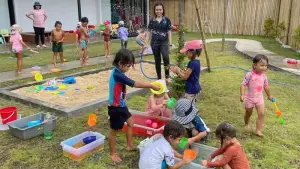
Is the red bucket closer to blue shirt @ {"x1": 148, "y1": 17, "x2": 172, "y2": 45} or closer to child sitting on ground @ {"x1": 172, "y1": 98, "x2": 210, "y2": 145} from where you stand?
child sitting on ground @ {"x1": 172, "y1": 98, "x2": 210, "y2": 145}

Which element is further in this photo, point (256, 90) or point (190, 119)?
point (256, 90)

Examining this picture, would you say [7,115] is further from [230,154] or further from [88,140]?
[230,154]

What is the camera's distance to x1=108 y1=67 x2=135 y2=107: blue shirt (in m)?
3.46

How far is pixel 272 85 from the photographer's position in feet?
22.8

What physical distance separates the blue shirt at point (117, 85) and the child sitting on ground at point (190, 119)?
76cm

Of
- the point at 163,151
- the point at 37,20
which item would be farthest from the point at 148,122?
the point at 37,20

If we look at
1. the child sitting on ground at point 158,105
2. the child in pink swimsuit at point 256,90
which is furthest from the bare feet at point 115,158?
the child in pink swimsuit at point 256,90

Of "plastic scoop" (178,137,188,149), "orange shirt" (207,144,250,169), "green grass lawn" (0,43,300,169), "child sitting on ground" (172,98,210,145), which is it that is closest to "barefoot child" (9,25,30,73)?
"green grass lawn" (0,43,300,169)

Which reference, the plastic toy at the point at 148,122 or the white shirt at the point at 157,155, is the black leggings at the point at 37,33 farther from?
the white shirt at the point at 157,155

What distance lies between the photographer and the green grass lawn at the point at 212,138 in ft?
12.0

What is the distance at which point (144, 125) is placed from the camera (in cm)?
462

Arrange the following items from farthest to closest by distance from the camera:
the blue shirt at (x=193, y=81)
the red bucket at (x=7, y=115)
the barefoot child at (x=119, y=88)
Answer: the red bucket at (x=7, y=115)
the blue shirt at (x=193, y=81)
the barefoot child at (x=119, y=88)

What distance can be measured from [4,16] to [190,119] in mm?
12495

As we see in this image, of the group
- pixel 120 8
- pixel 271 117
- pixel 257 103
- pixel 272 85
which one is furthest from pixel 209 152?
pixel 120 8
